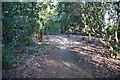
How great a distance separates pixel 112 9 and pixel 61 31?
1612cm

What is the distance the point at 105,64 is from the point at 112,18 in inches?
108

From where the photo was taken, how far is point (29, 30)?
4.48 meters

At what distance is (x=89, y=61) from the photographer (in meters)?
6.04

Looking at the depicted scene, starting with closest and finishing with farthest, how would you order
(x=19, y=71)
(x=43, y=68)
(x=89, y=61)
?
(x=19, y=71) → (x=43, y=68) → (x=89, y=61)

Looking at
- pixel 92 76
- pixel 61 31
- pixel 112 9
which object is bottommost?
pixel 92 76

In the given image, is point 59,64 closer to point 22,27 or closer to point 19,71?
point 19,71

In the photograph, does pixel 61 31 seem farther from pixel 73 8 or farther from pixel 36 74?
pixel 36 74

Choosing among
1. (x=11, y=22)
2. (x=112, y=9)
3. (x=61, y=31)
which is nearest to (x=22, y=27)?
(x=11, y=22)

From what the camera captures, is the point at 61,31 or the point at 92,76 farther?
the point at 61,31

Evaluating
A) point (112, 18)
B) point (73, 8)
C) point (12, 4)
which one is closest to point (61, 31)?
point (73, 8)

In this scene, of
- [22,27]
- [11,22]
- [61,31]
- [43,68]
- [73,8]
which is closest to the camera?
[11,22]

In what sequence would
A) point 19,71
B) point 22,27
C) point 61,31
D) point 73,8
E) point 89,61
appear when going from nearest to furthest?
point 22,27
point 19,71
point 89,61
point 73,8
point 61,31

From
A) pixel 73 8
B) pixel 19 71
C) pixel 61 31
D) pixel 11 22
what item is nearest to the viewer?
pixel 11 22

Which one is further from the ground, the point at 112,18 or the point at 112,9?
the point at 112,9
